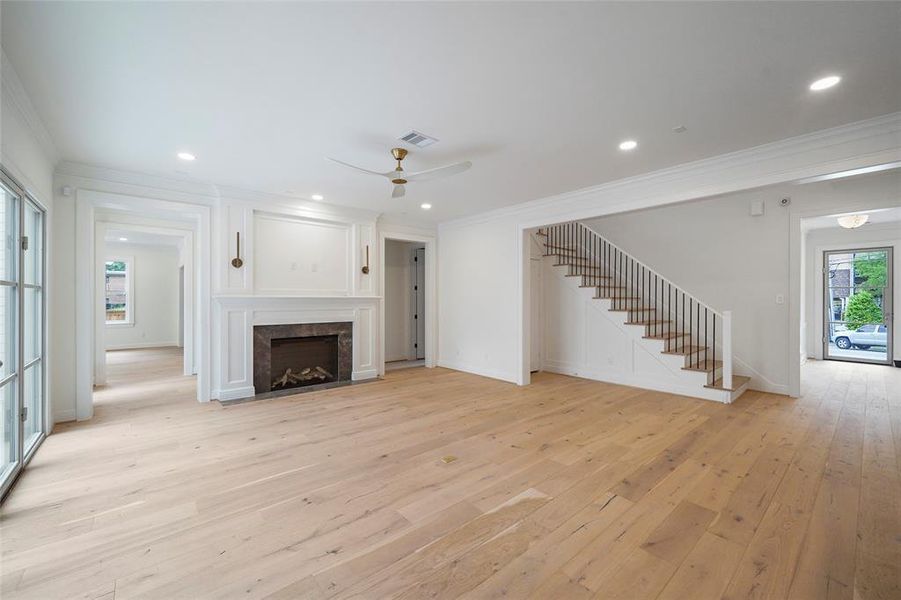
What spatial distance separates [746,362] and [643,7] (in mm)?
5477

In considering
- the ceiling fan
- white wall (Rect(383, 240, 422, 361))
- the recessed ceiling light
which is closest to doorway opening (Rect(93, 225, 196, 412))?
white wall (Rect(383, 240, 422, 361))

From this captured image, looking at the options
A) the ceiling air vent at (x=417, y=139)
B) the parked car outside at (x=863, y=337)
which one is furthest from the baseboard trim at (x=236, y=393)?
the parked car outside at (x=863, y=337)

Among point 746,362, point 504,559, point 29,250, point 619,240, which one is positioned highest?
point 619,240

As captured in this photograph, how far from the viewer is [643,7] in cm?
190

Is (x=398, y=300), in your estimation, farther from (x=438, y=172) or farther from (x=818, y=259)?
(x=818, y=259)

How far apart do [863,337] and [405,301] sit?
9.38 metres

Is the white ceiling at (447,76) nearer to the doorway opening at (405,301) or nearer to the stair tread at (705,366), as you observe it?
the stair tread at (705,366)

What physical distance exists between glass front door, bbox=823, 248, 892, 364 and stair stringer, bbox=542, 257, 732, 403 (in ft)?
17.9

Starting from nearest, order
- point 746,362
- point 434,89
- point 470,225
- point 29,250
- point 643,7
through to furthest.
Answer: point 643,7 < point 434,89 < point 29,250 < point 746,362 < point 470,225

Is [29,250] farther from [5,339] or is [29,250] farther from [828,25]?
[828,25]

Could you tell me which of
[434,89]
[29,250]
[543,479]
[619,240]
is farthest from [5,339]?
[619,240]

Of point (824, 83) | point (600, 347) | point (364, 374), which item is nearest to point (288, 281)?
point (364, 374)

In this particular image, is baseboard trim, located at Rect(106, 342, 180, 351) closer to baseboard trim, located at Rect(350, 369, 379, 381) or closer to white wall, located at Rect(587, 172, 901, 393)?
baseboard trim, located at Rect(350, 369, 379, 381)

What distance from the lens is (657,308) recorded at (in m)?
6.59
